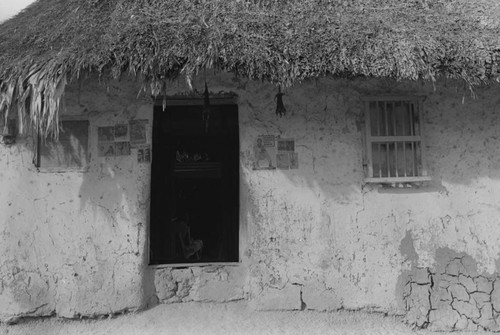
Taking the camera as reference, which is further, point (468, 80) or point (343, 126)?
point (343, 126)

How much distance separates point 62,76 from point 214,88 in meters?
1.47

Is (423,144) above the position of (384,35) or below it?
below

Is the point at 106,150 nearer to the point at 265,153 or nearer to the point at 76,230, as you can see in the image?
the point at 76,230

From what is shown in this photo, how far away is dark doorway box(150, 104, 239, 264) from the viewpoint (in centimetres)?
555

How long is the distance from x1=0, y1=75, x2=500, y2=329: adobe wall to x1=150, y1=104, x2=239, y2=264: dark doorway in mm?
850

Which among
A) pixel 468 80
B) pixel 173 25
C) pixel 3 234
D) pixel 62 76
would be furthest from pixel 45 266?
pixel 468 80

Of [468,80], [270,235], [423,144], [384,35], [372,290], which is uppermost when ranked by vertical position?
[384,35]

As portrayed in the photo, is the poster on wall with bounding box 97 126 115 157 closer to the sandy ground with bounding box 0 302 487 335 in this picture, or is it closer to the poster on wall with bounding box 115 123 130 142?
the poster on wall with bounding box 115 123 130 142

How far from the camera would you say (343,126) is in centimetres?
473

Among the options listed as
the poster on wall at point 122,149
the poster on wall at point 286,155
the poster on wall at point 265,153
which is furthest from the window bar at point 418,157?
the poster on wall at point 122,149

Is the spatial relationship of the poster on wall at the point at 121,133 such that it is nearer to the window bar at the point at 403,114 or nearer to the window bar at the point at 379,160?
the window bar at the point at 379,160

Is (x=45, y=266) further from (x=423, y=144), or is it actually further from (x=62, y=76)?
(x=423, y=144)

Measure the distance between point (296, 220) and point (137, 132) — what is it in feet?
6.15

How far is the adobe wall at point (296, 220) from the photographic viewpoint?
4500mm
